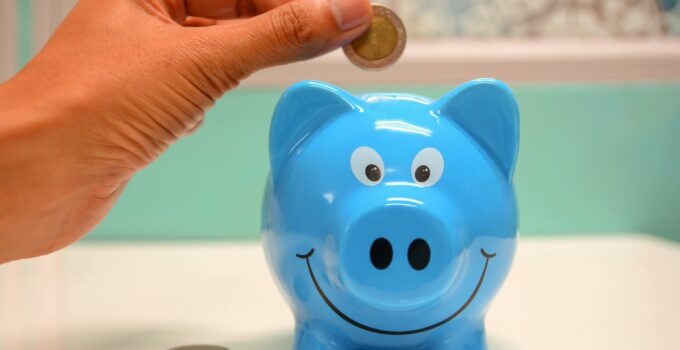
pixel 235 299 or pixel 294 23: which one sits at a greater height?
pixel 294 23

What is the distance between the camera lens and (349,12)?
30.2 inches

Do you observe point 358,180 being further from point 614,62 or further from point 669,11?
point 669,11

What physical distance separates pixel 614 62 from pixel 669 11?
191 mm

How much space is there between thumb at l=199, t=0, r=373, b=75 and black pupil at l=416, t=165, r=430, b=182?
20 centimetres

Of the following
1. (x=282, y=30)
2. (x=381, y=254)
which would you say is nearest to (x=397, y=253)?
(x=381, y=254)

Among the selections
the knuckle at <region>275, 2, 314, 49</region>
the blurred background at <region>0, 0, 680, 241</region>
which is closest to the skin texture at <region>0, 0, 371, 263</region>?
the knuckle at <region>275, 2, 314, 49</region>

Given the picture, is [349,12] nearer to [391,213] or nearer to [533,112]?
[391,213]

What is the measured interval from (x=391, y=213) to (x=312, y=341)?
19 cm

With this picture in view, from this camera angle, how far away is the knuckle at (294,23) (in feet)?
2.49

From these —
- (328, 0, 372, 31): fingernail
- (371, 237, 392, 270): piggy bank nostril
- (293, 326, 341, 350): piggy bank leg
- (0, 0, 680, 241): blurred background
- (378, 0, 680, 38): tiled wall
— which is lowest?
(293, 326, 341, 350): piggy bank leg

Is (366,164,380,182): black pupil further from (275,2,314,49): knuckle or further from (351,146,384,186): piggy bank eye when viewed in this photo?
(275,2,314,49): knuckle

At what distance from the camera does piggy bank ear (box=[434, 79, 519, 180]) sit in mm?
708

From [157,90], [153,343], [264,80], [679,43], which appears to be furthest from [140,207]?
[679,43]

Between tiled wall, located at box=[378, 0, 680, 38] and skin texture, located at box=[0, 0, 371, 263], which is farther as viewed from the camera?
tiled wall, located at box=[378, 0, 680, 38]
